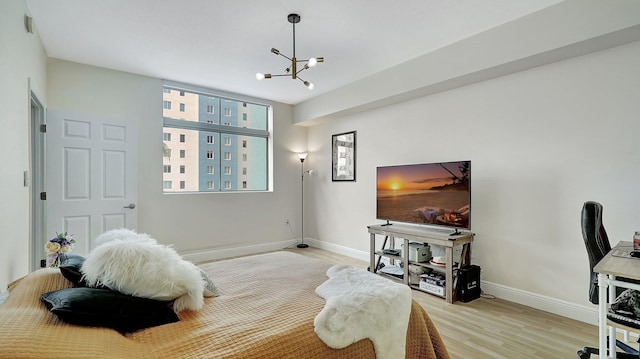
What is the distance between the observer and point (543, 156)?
3.01 meters

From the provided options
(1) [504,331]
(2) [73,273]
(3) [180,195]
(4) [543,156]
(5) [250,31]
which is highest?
(5) [250,31]

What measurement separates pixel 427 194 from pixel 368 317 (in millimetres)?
2454

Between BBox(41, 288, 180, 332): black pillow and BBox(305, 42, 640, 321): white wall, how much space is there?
10.5ft

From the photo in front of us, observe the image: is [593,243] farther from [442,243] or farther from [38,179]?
[38,179]

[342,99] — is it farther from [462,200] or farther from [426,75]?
[462,200]

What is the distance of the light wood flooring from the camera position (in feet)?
7.44

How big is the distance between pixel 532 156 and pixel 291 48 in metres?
2.69

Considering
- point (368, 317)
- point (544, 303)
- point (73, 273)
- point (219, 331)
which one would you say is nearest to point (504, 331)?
point (544, 303)

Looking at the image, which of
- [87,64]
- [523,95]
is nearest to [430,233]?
[523,95]

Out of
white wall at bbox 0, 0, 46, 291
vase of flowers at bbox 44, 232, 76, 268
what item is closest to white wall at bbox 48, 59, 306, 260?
white wall at bbox 0, 0, 46, 291

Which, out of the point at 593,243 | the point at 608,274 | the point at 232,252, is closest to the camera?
the point at 608,274

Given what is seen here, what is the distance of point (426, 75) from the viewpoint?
11.8ft

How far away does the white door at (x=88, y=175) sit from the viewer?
3.54 meters

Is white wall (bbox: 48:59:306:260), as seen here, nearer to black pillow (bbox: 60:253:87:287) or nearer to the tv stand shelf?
the tv stand shelf
